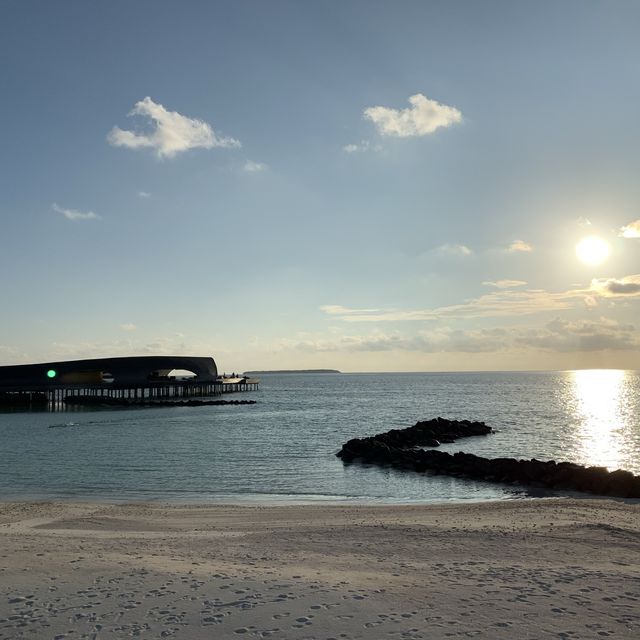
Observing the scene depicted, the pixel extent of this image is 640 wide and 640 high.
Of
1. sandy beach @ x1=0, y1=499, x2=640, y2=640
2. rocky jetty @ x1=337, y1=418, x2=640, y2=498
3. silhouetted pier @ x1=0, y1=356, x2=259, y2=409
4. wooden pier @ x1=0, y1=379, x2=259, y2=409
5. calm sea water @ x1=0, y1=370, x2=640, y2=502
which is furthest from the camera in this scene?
silhouetted pier @ x1=0, y1=356, x2=259, y2=409

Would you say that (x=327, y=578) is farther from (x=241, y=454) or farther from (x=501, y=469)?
(x=241, y=454)

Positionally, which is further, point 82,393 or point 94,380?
point 82,393

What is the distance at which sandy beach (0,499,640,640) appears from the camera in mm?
7207

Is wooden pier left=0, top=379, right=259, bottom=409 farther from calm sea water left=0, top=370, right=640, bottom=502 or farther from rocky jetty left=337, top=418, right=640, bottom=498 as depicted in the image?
rocky jetty left=337, top=418, right=640, bottom=498

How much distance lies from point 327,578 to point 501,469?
18297 mm

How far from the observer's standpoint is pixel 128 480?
23922 millimetres

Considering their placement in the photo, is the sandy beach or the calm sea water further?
the calm sea water

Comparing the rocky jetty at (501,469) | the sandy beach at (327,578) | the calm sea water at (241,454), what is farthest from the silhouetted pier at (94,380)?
the sandy beach at (327,578)

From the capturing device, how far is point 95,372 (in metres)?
87.5

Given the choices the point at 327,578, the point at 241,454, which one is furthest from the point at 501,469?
the point at 327,578

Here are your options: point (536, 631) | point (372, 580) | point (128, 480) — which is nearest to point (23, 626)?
point (372, 580)

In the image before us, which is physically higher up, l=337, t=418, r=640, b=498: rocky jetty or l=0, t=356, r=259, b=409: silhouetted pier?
l=0, t=356, r=259, b=409: silhouetted pier

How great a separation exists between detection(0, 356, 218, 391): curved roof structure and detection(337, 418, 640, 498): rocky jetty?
61.6 m

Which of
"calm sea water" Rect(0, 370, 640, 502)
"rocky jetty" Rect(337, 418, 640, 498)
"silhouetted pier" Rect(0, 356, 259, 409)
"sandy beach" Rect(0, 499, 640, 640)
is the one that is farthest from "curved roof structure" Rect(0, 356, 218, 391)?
"sandy beach" Rect(0, 499, 640, 640)
